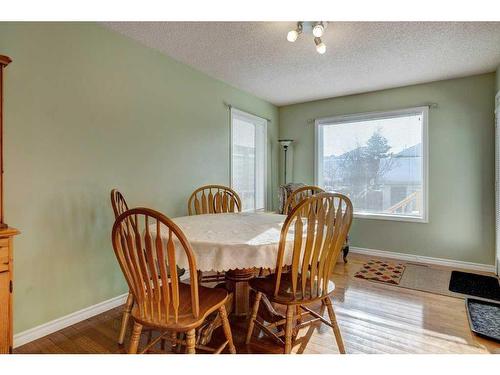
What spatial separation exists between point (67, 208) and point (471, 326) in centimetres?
303

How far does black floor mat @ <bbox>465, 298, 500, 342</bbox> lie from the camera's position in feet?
6.36

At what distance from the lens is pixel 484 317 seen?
7.13ft

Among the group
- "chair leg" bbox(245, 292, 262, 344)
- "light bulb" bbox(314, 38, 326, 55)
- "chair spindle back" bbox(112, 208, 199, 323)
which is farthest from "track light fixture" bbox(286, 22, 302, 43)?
Result: "chair leg" bbox(245, 292, 262, 344)

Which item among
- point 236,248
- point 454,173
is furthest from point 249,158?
A: point 236,248

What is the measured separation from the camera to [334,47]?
2646 millimetres

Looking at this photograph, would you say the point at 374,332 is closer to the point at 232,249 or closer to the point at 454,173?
the point at 232,249

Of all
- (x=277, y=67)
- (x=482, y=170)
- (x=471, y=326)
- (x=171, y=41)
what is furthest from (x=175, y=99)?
(x=482, y=170)

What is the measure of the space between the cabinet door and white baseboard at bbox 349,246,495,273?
3.84 meters

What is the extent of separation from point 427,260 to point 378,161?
143 cm

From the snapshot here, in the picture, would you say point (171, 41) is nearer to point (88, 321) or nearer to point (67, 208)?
point (67, 208)

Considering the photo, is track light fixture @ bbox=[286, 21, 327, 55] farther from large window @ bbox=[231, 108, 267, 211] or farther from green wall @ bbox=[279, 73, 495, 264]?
green wall @ bbox=[279, 73, 495, 264]

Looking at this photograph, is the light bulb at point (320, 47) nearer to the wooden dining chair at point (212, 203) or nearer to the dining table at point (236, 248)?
the dining table at point (236, 248)

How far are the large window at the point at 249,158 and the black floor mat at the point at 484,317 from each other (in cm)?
270
